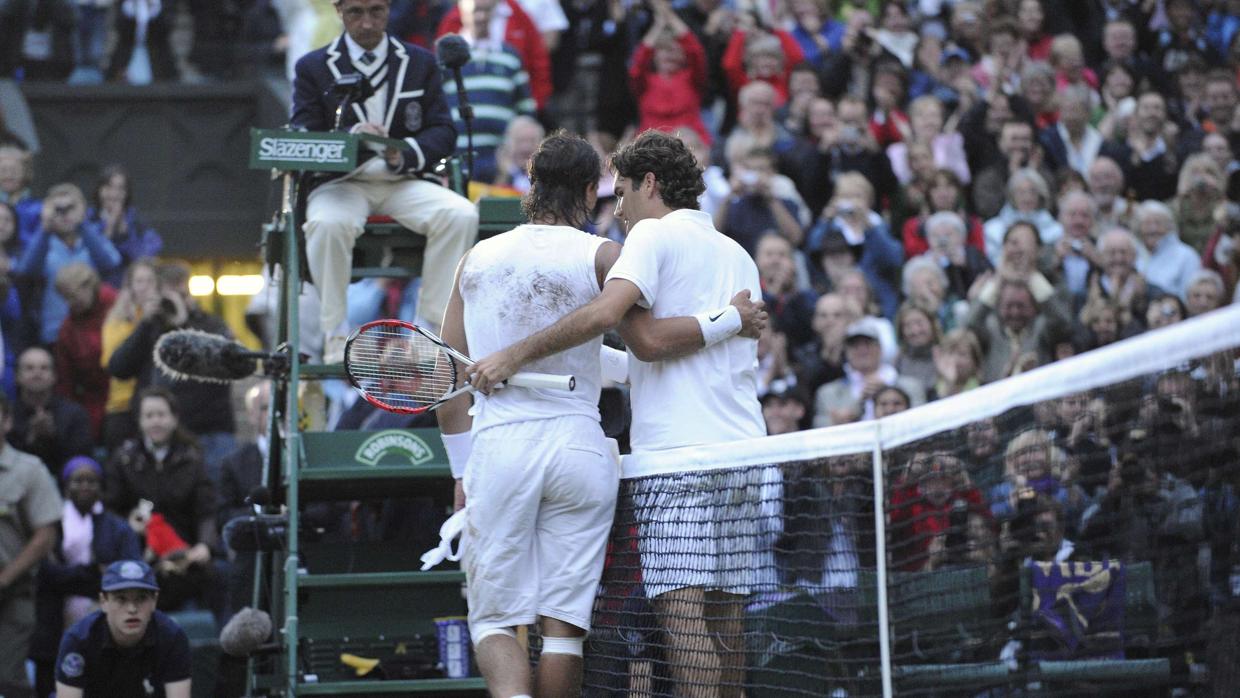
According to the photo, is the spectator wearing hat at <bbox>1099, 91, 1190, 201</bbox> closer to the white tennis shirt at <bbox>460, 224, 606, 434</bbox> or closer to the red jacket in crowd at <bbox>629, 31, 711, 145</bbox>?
the red jacket in crowd at <bbox>629, 31, 711, 145</bbox>

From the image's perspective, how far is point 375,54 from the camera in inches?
331

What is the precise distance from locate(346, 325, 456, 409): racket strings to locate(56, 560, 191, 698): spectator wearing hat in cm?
289

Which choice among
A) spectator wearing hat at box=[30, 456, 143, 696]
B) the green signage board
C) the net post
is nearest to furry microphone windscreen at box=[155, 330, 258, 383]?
the green signage board

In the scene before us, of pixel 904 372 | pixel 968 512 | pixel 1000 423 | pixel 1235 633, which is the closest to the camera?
pixel 1235 633

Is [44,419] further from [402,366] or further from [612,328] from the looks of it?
[612,328]

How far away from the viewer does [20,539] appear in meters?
A: 10.3

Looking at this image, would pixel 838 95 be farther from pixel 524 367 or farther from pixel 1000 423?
pixel 1000 423

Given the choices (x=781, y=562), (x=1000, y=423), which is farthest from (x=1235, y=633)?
(x=781, y=562)

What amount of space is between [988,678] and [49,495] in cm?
681

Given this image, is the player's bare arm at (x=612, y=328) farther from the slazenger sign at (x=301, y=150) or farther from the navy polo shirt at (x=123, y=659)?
the navy polo shirt at (x=123, y=659)

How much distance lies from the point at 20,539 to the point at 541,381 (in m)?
5.31

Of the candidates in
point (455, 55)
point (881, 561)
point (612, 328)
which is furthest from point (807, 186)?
point (881, 561)

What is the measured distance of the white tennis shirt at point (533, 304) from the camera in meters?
6.07

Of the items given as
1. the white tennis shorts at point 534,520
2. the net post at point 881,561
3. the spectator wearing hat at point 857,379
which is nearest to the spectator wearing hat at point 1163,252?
the spectator wearing hat at point 857,379
